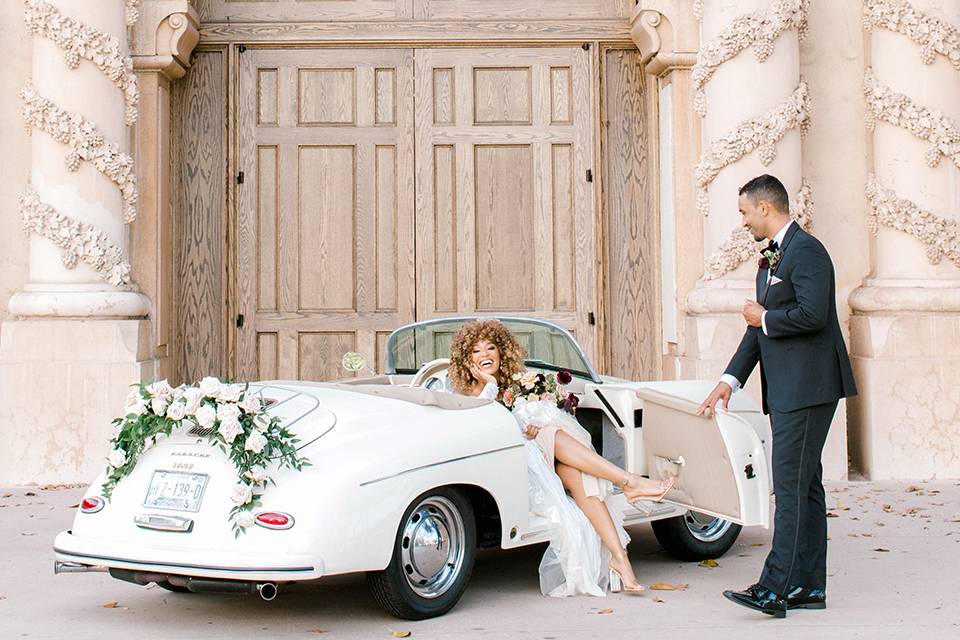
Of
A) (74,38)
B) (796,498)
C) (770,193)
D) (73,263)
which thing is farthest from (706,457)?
(74,38)

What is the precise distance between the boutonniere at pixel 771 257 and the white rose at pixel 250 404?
2352mm

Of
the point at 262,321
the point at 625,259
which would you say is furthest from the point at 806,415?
the point at 262,321

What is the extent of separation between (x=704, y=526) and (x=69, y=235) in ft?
18.6

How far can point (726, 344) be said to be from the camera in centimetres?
846

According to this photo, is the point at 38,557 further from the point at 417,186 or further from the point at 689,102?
the point at 689,102

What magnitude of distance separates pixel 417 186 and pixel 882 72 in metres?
4.25

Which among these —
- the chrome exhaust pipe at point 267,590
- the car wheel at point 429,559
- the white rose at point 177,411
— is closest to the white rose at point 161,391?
the white rose at point 177,411

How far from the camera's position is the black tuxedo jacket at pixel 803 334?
177 inches

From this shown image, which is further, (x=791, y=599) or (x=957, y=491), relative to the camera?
(x=957, y=491)

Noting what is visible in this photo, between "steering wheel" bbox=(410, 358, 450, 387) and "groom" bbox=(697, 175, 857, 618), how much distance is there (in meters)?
1.70

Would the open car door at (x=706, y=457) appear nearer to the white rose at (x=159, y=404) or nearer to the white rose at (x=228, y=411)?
the white rose at (x=228, y=411)

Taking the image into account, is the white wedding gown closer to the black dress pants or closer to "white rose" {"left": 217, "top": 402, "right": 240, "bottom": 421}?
the black dress pants

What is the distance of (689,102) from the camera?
9047mm

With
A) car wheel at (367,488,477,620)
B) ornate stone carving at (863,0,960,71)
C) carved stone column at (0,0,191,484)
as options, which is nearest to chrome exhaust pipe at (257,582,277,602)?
car wheel at (367,488,477,620)
